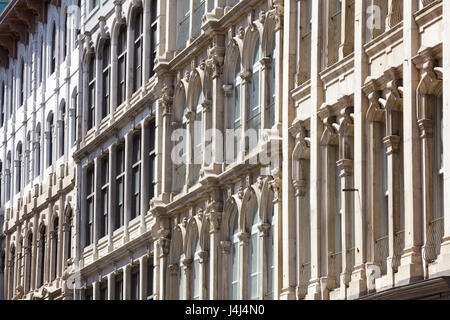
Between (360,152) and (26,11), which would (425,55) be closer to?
(360,152)

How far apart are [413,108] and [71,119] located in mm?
32434

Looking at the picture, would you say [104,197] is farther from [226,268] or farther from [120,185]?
[226,268]

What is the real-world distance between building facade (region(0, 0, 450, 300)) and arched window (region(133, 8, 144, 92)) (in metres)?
0.08

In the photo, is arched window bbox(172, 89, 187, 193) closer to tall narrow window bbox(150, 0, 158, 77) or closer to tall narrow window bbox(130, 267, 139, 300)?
tall narrow window bbox(150, 0, 158, 77)

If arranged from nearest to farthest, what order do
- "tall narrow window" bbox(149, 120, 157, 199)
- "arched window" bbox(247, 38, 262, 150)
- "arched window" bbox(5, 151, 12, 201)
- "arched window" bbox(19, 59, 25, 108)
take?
"arched window" bbox(247, 38, 262, 150), "tall narrow window" bbox(149, 120, 157, 199), "arched window" bbox(19, 59, 25, 108), "arched window" bbox(5, 151, 12, 201)

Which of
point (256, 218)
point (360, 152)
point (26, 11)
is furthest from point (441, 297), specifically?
point (26, 11)

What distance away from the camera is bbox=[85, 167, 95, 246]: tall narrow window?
6128 cm

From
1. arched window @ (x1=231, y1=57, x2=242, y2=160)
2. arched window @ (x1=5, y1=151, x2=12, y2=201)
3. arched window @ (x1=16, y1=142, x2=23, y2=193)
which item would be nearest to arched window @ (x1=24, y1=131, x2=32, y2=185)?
arched window @ (x1=16, y1=142, x2=23, y2=193)

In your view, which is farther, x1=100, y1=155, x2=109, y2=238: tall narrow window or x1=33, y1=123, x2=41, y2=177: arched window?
x1=33, y1=123, x2=41, y2=177: arched window

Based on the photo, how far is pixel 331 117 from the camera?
128 ft

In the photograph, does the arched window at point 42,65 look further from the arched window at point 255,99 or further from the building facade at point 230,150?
the arched window at point 255,99

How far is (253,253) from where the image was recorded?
44.8m

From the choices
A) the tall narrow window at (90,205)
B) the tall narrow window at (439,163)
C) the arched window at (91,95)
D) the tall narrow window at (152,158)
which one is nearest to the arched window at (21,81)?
the arched window at (91,95)

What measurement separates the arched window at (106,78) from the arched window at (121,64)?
1.00 meters
